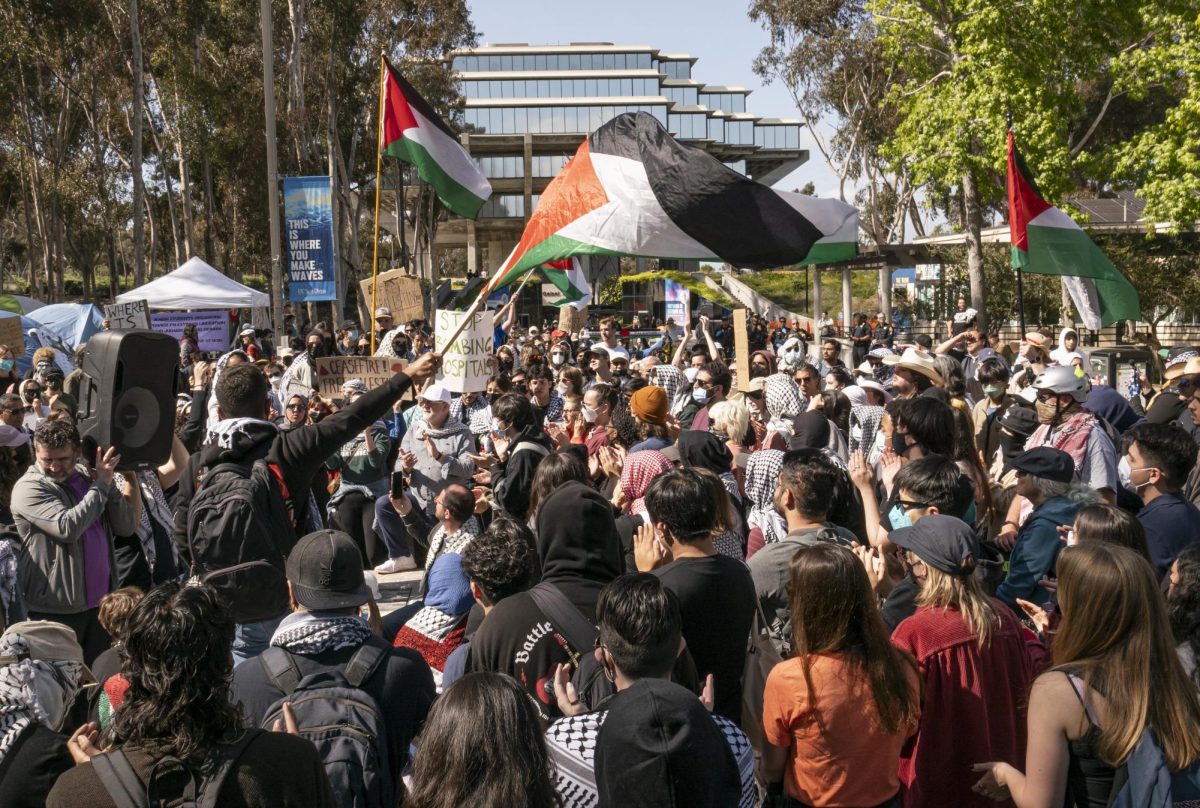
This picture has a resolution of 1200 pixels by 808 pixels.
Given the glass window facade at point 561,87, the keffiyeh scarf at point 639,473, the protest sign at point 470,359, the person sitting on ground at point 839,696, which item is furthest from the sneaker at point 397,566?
the glass window facade at point 561,87

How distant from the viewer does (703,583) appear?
3662mm

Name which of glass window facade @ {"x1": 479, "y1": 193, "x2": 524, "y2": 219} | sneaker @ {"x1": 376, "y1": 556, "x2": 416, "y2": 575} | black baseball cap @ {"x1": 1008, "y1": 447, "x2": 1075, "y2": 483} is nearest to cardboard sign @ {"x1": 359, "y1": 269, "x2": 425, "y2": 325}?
sneaker @ {"x1": 376, "y1": 556, "x2": 416, "y2": 575}

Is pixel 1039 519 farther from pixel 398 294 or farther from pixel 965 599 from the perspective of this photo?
pixel 398 294

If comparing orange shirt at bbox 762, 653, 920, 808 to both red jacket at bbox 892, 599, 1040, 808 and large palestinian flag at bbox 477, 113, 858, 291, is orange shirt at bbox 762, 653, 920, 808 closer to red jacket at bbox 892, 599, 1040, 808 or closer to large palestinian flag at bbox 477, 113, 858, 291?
red jacket at bbox 892, 599, 1040, 808

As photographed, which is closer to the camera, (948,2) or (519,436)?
(519,436)

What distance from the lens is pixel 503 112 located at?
72562 mm

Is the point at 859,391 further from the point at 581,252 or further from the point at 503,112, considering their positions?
the point at 503,112

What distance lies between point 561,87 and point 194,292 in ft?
200

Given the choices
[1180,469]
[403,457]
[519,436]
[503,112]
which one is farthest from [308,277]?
[503,112]

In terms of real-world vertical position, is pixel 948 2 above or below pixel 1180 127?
above

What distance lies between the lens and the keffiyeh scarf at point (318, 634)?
310 centimetres

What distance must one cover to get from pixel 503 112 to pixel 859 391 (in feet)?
221

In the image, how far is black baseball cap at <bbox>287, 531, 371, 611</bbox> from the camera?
3199 mm

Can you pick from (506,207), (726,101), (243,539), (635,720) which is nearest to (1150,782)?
(635,720)
